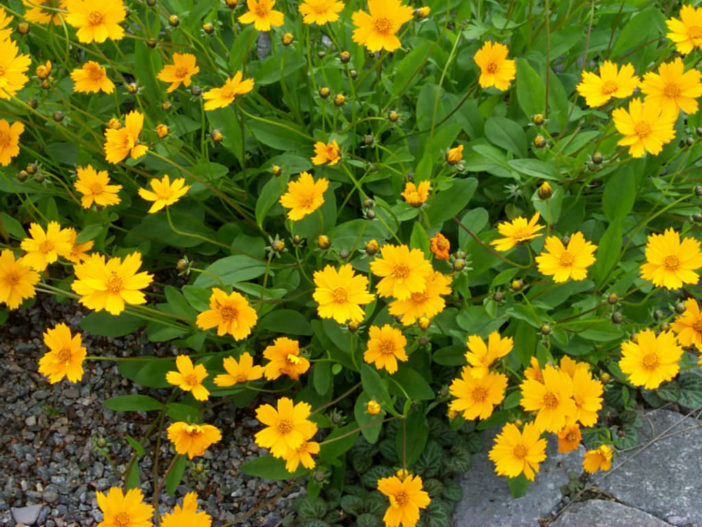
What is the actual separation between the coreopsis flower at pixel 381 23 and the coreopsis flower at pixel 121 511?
3.79 ft

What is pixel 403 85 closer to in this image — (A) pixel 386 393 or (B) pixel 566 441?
(A) pixel 386 393

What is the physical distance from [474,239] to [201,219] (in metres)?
0.79

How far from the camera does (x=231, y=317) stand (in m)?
1.62

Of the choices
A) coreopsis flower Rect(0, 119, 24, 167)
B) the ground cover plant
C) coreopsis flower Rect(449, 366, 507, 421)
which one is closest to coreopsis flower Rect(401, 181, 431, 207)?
the ground cover plant

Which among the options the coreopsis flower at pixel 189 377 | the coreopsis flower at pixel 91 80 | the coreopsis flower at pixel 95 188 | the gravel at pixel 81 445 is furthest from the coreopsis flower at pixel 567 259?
the coreopsis flower at pixel 91 80

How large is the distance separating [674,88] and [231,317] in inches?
45.7

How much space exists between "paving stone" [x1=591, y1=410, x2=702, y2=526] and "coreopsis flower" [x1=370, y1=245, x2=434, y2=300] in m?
0.83

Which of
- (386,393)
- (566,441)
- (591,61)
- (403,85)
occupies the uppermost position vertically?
(591,61)

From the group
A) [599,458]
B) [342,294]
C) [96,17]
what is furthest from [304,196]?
[599,458]

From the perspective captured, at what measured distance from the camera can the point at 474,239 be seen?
1855 mm

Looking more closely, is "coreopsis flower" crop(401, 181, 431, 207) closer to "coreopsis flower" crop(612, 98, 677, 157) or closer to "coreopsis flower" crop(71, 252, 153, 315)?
"coreopsis flower" crop(612, 98, 677, 157)

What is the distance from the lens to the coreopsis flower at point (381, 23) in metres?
1.74

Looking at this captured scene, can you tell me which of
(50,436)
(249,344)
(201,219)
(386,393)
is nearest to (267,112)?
(201,219)

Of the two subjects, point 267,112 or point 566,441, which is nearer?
point 566,441
